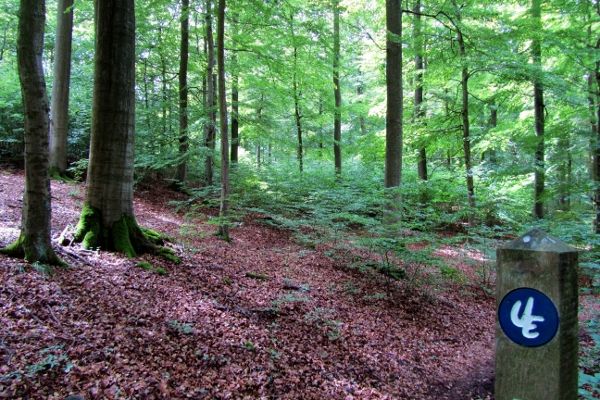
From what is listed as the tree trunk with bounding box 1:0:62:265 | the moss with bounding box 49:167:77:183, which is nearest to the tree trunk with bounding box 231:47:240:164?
the moss with bounding box 49:167:77:183

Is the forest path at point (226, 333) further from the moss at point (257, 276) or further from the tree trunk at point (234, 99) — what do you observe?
the tree trunk at point (234, 99)

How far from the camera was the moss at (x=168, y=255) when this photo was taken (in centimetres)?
680

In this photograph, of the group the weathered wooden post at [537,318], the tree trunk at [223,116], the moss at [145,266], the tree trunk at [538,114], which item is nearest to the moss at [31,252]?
the moss at [145,266]

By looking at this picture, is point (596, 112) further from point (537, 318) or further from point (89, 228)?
point (89, 228)

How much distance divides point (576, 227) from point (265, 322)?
6.34m

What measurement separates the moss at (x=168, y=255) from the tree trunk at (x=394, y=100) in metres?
4.81

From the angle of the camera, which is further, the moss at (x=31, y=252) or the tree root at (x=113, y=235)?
the tree root at (x=113, y=235)

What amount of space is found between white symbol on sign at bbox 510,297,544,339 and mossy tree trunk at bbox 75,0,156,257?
576 cm

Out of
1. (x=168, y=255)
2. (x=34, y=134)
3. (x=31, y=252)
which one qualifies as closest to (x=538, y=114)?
(x=168, y=255)

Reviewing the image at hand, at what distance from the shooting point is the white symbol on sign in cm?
195

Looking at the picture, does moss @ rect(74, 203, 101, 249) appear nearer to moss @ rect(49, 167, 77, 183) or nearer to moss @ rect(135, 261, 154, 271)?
moss @ rect(135, 261, 154, 271)

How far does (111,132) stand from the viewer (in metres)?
6.13

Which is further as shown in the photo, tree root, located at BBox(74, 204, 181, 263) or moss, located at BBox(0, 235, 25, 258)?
tree root, located at BBox(74, 204, 181, 263)

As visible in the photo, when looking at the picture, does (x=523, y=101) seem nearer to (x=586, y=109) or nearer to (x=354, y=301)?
(x=586, y=109)
